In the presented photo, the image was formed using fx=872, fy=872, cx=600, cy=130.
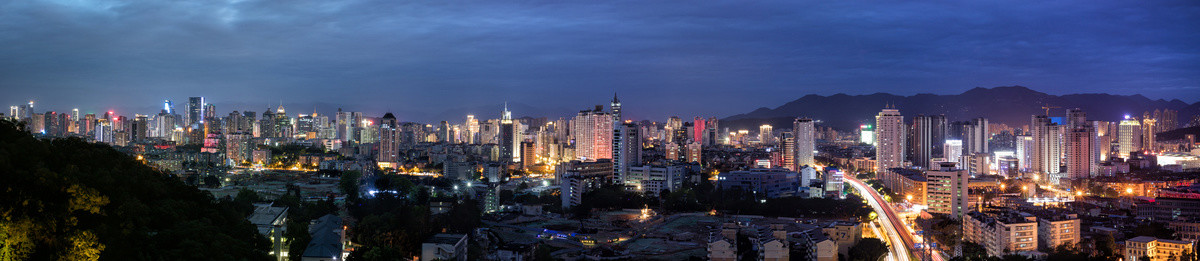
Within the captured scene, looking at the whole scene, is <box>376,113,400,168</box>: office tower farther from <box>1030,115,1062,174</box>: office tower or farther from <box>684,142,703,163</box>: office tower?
<box>1030,115,1062,174</box>: office tower

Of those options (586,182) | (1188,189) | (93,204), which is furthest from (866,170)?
(93,204)

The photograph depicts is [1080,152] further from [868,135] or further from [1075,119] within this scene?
[868,135]

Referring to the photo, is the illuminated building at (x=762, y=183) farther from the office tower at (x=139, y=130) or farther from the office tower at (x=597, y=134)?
the office tower at (x=139, y=130)

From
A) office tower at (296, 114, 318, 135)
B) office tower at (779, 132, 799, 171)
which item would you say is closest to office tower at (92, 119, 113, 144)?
office tower at (296, 114, 318, 135)

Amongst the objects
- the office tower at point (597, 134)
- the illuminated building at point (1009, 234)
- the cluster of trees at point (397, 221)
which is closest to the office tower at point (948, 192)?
the illuminated building at point (1009, 234)

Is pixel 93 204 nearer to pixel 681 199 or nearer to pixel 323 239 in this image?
pixel 323 239
